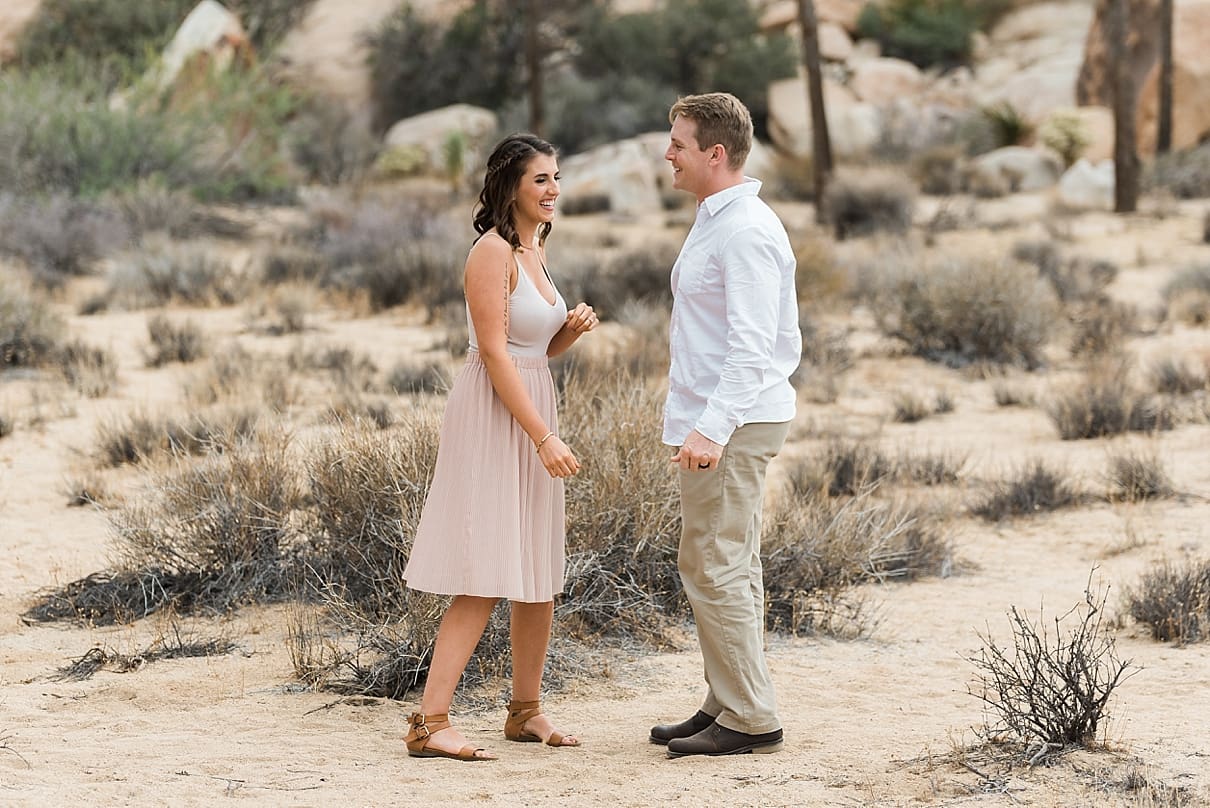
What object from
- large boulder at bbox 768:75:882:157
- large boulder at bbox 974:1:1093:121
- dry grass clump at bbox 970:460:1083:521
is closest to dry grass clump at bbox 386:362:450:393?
dry grass clump at bbox 970:460:1083:521

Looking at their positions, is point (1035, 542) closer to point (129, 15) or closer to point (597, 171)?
point (597, 171)

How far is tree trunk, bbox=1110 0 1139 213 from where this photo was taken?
20.9 metres

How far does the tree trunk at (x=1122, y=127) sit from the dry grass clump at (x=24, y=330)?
48.6ft

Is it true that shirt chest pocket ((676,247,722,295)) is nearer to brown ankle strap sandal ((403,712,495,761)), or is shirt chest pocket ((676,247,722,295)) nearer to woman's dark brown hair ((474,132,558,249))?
woman's dark brown hair ((474,132,558,249))

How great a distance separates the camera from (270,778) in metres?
4.38

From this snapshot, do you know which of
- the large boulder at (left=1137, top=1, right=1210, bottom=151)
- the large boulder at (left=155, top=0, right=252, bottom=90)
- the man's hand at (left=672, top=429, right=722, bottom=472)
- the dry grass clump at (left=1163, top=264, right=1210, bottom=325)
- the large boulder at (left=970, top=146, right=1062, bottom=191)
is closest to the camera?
the man's hand at (left=672, top=429, right=722, bottom=472)

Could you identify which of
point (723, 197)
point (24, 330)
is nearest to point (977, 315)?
point (24, 330)

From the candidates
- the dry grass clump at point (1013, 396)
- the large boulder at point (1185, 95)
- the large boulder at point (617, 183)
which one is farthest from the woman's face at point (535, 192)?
the large boulder at point (1185, 95)

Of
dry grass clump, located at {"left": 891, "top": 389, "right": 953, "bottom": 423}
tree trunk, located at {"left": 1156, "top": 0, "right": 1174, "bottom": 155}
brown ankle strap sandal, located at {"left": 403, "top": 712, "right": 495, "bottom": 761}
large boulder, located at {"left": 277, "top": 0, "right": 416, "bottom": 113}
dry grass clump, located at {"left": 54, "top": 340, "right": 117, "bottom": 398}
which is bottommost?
brown ankle strap sandal, located at {"left": 403, "top": 712, "right": 495, "bottom": 761}

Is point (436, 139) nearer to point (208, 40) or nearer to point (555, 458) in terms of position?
point (208, 40)

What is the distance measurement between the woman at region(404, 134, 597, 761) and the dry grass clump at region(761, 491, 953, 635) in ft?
6.77

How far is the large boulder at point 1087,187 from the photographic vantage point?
73.2 feet

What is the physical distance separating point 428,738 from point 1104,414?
693cm

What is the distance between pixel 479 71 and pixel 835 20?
1099 centimetres
